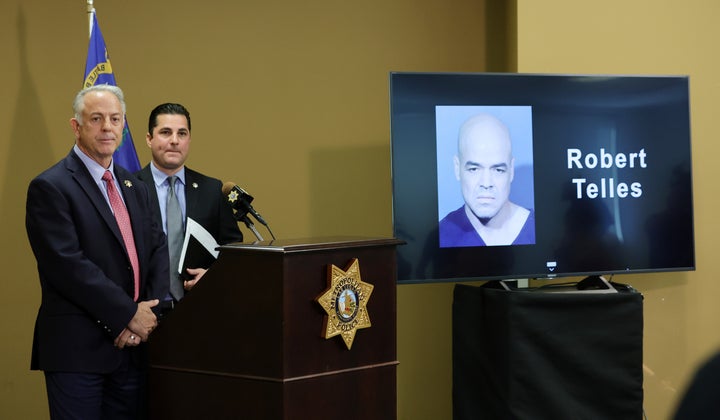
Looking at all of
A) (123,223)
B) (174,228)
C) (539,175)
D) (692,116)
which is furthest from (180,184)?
(692,116)

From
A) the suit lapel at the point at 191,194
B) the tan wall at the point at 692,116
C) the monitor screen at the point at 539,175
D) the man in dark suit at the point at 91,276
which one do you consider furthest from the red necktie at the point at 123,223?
the tan wall at the point at 692,116

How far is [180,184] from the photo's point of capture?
374 centimetres

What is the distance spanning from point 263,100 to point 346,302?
247 centimetres

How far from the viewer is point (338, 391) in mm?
2609

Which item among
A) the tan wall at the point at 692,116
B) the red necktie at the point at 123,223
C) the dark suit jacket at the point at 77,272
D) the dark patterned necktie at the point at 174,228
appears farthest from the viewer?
the tan wall at the point at 692,116

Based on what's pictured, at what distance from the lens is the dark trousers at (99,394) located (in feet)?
9.09

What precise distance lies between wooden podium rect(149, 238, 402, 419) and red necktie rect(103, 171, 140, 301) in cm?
24

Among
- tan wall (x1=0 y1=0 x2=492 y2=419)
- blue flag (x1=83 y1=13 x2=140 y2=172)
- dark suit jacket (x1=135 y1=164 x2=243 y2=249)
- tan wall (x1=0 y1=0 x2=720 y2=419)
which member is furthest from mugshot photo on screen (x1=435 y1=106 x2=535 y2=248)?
blue flag (x1=83 y1=13 x2=140 y2=172)

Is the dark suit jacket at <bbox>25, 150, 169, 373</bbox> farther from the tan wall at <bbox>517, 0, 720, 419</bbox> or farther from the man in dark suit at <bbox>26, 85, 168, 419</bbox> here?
the tan wall at <bbox>517, 0, 720, 419</bbox>

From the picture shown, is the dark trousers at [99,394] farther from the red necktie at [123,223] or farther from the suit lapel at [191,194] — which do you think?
the suit lapel at [191,194]

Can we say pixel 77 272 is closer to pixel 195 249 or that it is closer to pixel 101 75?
pixel 195 249

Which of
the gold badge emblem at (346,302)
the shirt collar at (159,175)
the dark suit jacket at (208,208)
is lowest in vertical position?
the gold badge emblem at (346,302)

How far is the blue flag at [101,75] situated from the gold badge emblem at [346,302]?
1927 mm

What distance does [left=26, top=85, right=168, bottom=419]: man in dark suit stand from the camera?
9.02 feet
